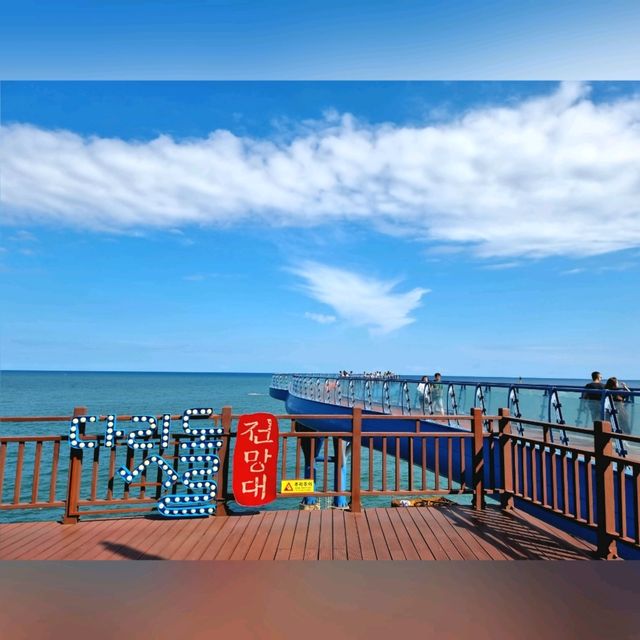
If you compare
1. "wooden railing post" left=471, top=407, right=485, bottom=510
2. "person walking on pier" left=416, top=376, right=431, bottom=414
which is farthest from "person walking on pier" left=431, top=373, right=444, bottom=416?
"wooden railing post" left=471, top=407, right=485, bottom=510

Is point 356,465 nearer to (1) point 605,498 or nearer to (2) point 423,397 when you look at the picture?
(1) point 605,498

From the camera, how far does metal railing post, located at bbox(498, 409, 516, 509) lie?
6.22m

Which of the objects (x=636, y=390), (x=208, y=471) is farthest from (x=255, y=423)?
(x=636, y=390)

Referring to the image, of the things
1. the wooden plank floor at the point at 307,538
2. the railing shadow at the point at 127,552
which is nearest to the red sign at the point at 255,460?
the wooden plank floor at the point at 307,538

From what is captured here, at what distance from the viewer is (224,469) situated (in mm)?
6070

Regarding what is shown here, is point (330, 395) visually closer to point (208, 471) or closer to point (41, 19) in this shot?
point (208, 471)

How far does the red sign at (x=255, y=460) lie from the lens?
18.7ft

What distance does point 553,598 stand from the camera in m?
2.45

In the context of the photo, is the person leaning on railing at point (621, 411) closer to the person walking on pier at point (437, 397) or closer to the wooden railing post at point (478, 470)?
the wooden railing post at point (478, 470)

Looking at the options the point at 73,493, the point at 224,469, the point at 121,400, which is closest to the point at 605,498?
the point at 224,469

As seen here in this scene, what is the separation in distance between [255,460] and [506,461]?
→ 341 centimetres

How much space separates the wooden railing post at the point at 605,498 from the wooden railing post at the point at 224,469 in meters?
4.15

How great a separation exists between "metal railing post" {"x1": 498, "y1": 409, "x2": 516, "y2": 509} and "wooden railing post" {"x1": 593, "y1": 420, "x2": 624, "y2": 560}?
1761 mm

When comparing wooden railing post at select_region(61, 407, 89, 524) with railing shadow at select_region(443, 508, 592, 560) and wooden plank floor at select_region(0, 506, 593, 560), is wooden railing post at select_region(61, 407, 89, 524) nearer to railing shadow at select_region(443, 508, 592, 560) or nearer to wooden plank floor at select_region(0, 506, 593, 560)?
wooden plank floor at select_region(0, 506, 593, 560)
